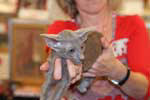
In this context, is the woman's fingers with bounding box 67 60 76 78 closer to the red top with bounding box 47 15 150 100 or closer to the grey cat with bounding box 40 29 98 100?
the grey cat with bounding box 40 29 98 100

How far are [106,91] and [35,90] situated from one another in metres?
0.90

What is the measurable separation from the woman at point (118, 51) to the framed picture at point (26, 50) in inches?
28.3

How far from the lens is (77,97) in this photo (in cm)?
105

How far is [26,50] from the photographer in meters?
1.89

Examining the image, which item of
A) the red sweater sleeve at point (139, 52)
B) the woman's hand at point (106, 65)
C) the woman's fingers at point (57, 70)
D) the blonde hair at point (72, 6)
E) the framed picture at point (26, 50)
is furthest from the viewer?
the framed picture at point (26, 50)

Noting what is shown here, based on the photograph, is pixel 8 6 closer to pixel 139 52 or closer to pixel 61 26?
pixel 61 26

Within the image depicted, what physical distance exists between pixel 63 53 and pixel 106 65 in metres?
0.20

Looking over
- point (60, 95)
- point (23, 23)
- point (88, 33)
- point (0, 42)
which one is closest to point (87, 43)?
point (88, 33)

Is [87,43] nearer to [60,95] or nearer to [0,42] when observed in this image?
[60,95]

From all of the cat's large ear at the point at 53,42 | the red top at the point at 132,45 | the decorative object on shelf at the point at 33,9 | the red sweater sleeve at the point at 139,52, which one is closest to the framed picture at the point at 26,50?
the decorative object on shelf at the point at 33,9

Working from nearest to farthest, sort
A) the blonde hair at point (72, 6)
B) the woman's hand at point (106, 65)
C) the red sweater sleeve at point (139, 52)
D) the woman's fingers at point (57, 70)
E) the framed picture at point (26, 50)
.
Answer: the woman's fingers at point (57, 70) < the woman's hand at point (106, 65) < the red sweater sleeve at point (139, 52) < the blonde hair at point (72, 6) < the framed picture at point (26, 50)

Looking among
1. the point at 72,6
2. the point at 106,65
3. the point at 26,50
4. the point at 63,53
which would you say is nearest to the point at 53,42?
the point at 63,53

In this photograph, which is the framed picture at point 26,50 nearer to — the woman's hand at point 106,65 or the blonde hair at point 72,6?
the blonde hair at point 72,6

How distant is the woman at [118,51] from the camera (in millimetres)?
1006
